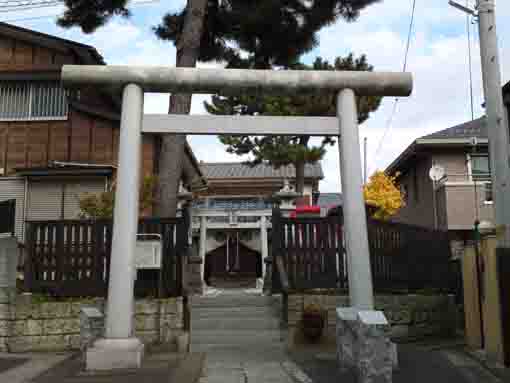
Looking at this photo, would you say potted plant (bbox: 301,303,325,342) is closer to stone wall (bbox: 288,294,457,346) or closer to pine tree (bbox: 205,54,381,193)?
stone wall (bbox: 288,294,457,346)

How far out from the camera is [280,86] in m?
7.39

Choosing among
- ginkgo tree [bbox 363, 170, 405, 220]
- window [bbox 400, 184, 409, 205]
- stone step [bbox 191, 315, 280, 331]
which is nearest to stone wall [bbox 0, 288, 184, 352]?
stone step [bbox 191, 315, 280, 331]

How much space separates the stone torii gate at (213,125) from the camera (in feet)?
22.3

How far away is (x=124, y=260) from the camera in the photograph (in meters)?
6.80

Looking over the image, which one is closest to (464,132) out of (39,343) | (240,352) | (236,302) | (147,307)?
(236,302)

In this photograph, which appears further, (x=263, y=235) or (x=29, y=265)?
(x=263, y=235)

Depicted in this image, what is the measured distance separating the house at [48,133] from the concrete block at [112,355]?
7963 mm

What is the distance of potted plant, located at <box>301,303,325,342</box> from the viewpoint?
8.42 m

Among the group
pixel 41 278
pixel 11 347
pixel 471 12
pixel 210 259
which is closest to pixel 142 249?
pixel 41 278

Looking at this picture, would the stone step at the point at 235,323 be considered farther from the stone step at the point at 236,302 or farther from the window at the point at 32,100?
the window at the point at 32,100

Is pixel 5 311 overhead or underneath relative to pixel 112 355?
overhead

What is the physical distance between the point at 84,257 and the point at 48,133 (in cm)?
704

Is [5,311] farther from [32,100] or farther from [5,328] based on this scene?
[32,100]

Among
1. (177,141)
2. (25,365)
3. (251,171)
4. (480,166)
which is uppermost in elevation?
(251,171)
